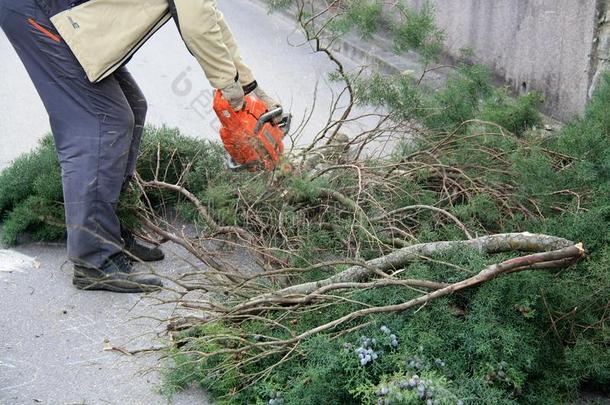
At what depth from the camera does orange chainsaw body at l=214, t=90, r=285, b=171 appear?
170 inches

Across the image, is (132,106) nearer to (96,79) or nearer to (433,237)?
(96,79)

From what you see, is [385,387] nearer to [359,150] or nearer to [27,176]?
[359,150]

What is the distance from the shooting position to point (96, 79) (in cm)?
393

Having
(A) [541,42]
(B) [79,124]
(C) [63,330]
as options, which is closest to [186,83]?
(A) [541,42]

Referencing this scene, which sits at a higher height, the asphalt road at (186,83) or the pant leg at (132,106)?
the pant leg at (132,106)

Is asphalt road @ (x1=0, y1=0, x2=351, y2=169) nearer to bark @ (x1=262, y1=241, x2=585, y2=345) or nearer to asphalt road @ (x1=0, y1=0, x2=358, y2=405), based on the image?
asphalt road @ (x1=0, y1=0, x2=358, y2=405)

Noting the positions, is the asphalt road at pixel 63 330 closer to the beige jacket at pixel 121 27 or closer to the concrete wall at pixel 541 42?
the beige jacket at pixel 121 27

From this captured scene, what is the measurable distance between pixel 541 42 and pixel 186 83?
11.0ft

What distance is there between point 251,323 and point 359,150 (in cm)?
172

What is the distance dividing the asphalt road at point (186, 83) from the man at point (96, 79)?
2155 mm

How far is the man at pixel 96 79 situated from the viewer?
3.88m

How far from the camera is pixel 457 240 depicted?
3.47 metres

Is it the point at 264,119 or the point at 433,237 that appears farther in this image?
the point at 264,119

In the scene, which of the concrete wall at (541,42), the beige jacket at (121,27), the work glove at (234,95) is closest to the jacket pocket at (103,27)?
the beige jacket at (121,27)
